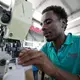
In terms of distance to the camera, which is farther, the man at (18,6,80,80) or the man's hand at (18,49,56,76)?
the man at (18,6,80,80)

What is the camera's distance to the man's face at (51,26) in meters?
1.12

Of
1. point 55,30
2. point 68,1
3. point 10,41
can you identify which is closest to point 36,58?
point 10,41

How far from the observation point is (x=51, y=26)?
1165 millimetres

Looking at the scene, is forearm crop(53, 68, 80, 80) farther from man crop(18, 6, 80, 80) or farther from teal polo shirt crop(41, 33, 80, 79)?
teal polo shirt crop(41, 33, 80, 79)

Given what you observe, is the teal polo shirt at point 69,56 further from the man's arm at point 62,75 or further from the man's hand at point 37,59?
the man's hand at point 37,59

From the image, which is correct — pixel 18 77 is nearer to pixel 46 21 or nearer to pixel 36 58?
pixel 36 58

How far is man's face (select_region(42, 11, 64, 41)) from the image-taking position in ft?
3.68

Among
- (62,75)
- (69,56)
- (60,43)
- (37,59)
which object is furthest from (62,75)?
(60,43)

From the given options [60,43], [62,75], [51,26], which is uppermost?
[51,26]

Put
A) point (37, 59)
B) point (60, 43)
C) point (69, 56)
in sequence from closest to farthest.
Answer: point (37, 59)
point (69, 56)
point (60, 43)

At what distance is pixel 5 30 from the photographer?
0.92 m

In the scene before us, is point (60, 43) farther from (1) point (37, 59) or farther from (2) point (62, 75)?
(1) point (37, 59)

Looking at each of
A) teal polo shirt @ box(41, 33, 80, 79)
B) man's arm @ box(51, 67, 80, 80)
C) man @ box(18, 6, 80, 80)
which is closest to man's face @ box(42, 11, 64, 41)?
man @ box(18, 6, 80, 80)

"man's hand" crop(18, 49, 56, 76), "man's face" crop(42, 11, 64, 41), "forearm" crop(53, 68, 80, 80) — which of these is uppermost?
"man's face" crop(42, 11, 64, 41)
